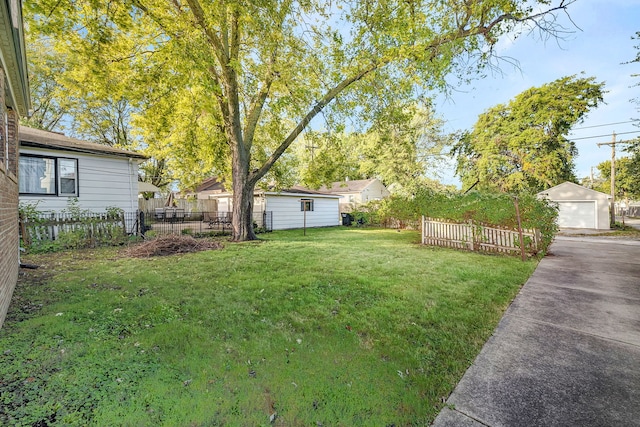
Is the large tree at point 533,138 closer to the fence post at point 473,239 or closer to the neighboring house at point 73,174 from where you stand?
the fence post at point 473,239

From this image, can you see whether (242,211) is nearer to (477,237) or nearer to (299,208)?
(299,208)

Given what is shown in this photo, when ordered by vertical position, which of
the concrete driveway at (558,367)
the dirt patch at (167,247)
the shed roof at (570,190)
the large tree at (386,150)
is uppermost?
the large tree at (386,150)

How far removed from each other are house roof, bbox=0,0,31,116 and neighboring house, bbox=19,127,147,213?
5.17m

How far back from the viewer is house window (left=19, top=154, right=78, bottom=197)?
8.88 metres

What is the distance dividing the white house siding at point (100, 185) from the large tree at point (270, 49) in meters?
2.08

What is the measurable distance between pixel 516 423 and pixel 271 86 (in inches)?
453

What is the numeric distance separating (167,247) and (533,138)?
25075 mm

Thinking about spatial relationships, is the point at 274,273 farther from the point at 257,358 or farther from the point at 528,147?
the point at 528,147

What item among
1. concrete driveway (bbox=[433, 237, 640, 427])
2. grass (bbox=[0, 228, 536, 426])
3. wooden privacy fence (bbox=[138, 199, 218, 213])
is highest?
wooden privacy fence (bbox=[138, 199, 218, 213])

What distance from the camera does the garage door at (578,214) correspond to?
1880 cm

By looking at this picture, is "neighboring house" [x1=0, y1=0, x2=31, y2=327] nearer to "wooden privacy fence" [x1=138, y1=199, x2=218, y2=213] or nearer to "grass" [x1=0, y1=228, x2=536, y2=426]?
"grass" [x1=0, y1=228, x2=536, y2=426]

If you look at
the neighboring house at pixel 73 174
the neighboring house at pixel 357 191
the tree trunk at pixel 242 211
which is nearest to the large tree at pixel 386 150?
the neighboring house at pixel 357 191

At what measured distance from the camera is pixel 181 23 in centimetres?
747

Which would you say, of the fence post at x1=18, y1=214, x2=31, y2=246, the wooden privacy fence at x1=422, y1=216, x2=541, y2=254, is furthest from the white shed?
the fence post at x1=18, y1=214, x2=31, y2=246
